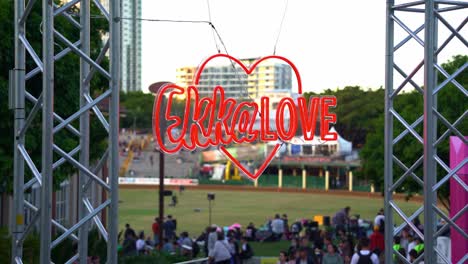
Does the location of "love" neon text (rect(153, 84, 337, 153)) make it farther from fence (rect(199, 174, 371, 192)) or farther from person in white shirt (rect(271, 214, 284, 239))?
fence (rect(199, 174, 371, 192))

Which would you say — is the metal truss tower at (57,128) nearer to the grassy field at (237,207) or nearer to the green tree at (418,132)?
the green tree at (418,132)

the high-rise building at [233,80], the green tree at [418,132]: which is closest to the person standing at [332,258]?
the high-rise building at [233,80]

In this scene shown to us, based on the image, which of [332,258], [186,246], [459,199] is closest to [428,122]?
[459,199]

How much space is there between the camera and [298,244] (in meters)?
22.7

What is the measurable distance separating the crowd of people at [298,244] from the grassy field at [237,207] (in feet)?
24.0

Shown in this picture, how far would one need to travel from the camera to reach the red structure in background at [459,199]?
11.7 meters

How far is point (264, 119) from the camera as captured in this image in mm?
15016

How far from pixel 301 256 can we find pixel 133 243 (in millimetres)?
8677

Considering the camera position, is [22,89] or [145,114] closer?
[22,89]

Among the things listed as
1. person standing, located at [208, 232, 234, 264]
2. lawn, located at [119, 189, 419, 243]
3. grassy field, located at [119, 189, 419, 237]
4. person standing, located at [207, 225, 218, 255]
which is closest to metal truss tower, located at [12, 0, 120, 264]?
person standing, located at [208, 232, 234, 264]

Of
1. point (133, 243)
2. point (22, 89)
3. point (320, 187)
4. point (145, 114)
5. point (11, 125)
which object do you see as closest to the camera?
point (22, 89)

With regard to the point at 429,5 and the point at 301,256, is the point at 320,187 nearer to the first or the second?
the point at 301,256

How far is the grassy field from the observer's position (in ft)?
Answer: 158

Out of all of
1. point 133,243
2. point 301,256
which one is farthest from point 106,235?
point 133,243
